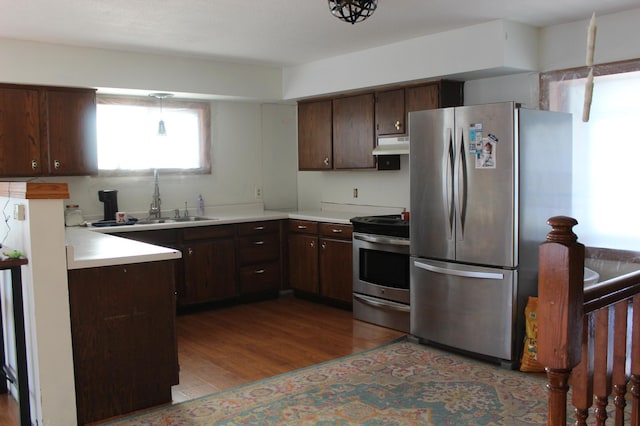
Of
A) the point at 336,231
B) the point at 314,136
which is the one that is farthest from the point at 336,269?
the point at 314,136

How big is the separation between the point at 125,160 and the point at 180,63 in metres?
1.05

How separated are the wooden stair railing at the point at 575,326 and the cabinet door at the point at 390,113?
3510mm

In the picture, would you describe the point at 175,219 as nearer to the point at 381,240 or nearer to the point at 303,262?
the point at 303,262

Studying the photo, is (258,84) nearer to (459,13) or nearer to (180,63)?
(180,63)

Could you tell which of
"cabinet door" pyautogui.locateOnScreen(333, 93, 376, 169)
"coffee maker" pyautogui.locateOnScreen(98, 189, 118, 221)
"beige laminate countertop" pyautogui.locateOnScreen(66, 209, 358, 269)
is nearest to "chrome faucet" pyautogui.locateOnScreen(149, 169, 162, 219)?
"coffee maker" pyautogui.locateOnScreen(98, 189, 118, 221)

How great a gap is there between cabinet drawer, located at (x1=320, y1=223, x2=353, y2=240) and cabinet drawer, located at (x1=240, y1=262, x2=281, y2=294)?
2.28ft

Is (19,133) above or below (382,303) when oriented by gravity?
above

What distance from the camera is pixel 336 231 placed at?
545 centimetres

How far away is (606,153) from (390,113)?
1.81 metres

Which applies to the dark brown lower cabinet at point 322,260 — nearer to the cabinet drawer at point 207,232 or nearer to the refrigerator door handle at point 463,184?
the cabinet drawer at point 207,232

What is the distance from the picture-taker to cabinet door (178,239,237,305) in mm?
5324

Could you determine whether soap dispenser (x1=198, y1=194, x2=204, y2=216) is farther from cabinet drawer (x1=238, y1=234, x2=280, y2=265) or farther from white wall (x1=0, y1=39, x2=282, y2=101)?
white wall (x1=0, y1=39, x2=282, y2=101)

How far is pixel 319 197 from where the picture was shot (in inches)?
260

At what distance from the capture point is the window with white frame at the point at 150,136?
550 cm
